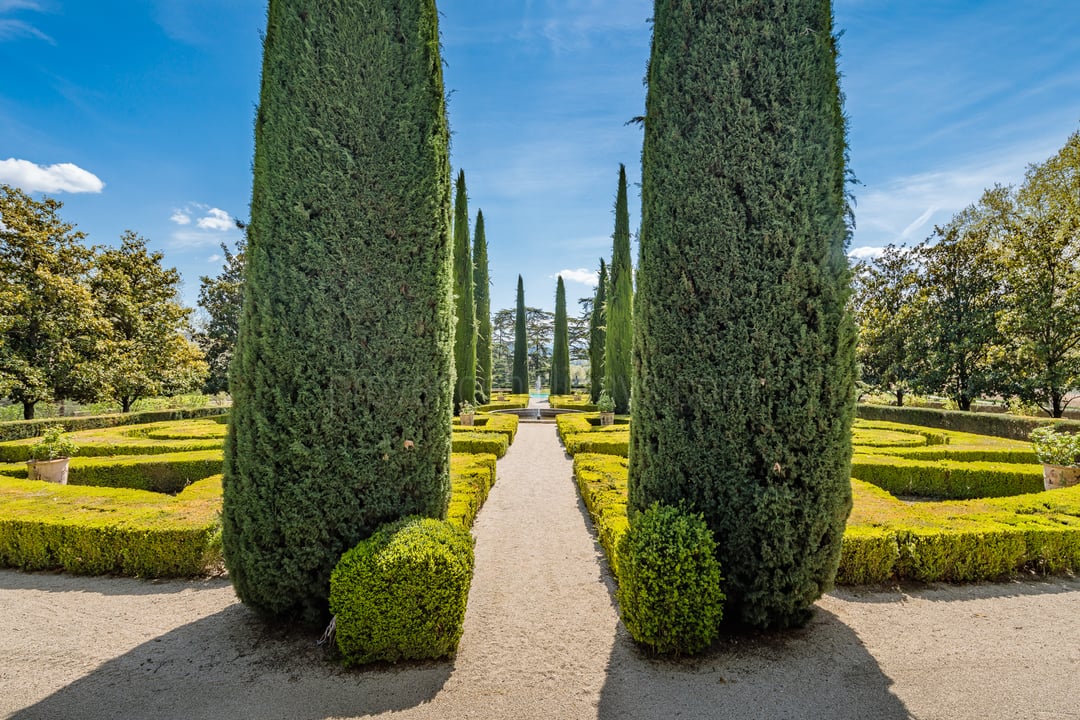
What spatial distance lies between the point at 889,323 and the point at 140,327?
32.9 m

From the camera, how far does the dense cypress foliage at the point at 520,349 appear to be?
106 ft

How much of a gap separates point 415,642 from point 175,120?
8.13 metres

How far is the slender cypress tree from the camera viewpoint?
25.5m

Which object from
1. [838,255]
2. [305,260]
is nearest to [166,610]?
[305,260]

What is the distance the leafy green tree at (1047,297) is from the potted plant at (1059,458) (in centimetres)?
1017

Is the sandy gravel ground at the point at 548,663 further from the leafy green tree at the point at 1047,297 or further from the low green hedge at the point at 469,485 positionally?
the leafy green tree at the point at 1047,297

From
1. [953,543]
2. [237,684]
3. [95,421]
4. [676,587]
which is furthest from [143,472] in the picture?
[953,543]

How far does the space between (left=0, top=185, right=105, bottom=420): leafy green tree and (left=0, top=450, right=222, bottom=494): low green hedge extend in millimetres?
8637

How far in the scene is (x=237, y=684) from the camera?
3012 mm

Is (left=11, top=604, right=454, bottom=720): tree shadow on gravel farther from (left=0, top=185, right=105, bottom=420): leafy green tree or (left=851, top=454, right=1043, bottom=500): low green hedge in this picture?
(left=0, top=185, right=105, bottom=420): leafy green tree

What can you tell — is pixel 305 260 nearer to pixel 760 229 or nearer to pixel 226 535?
pixel 226 535

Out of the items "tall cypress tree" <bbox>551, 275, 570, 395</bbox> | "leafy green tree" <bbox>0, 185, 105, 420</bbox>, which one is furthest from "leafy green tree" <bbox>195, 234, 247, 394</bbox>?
"tall cypress tree" <bbox>551, 275, 570, 395</bbox>

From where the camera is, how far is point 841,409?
3.39 m

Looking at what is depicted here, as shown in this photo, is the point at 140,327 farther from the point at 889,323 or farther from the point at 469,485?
the point at 889,323
